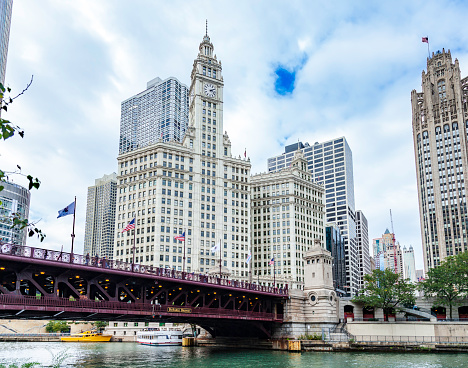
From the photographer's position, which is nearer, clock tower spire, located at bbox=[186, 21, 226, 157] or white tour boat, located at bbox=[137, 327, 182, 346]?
white tour boat, located at bbox=[137, 327, 182, 346]

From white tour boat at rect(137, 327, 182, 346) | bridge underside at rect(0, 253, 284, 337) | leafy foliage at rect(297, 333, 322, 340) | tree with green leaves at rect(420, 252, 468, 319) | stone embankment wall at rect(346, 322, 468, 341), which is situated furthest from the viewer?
white tour boat at rect(137, 327, 182, 346)

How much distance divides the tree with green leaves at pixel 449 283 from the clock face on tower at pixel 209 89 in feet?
321

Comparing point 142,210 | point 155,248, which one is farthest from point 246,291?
point 142,210

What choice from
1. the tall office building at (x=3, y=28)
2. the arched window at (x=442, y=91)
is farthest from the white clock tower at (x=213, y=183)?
the arched window at (x=442, y=91)

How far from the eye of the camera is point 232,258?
152625 millimetres

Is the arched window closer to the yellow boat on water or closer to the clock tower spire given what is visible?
the clock tower spire

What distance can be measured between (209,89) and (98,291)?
372 ft

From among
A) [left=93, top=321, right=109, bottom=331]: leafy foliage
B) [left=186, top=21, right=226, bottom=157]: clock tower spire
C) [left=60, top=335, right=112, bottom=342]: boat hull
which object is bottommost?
[left=60, top=335, right=112, bottom=342]: boat hull

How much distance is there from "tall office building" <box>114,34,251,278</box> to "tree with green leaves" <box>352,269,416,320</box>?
191ft

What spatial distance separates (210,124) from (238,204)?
28.9 meters

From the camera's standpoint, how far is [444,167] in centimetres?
18725

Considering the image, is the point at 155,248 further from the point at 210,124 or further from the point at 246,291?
the point at 246,291

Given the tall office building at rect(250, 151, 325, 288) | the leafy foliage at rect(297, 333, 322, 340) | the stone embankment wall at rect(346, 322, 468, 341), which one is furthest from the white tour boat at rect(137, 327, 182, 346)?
the tall office building at rect(250, 151, 325, 288)

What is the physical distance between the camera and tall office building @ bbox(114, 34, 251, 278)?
471ft
